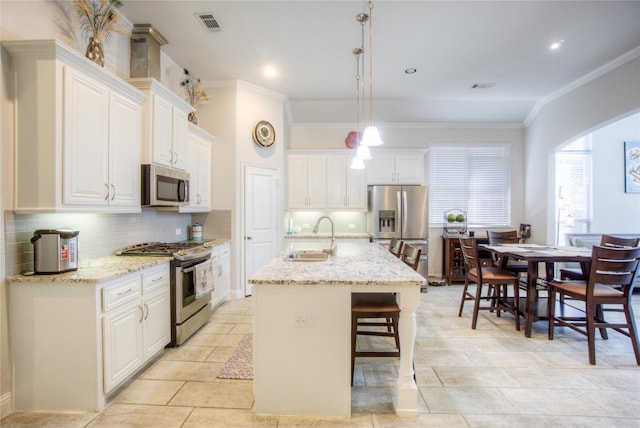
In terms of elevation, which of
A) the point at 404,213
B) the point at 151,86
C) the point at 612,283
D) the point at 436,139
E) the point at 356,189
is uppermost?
the point at 436,139

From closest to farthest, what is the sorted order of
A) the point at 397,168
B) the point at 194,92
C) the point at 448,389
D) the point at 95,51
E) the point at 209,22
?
the point at 448,389
the point at 95,51
the point at 209,22
the point at 194,92
the point at 397,168

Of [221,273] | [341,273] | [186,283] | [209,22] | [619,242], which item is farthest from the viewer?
[221,273]

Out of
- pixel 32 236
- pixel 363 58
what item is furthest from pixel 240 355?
pixel 363 58

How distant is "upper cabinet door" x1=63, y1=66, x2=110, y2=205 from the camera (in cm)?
198

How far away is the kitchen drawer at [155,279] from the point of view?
242cm

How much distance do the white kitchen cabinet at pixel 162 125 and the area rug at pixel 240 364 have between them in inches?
77.4

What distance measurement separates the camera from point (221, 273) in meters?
4.03

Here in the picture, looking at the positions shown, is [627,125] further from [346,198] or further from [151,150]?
[151,150]

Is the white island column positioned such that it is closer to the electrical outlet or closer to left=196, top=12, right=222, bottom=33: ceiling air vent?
the electrical outlet

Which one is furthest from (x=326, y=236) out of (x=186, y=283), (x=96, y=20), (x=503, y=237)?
(x=96, y=20)

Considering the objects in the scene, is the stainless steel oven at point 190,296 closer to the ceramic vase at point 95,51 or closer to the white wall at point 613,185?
the ceramic vase at point 95,51

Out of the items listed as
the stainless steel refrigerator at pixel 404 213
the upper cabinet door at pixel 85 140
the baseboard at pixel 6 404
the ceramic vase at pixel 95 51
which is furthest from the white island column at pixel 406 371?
the stainless steel refrigerator at pixel 404 213

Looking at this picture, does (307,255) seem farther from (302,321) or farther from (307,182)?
(307,182)

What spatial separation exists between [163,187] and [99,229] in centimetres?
65
